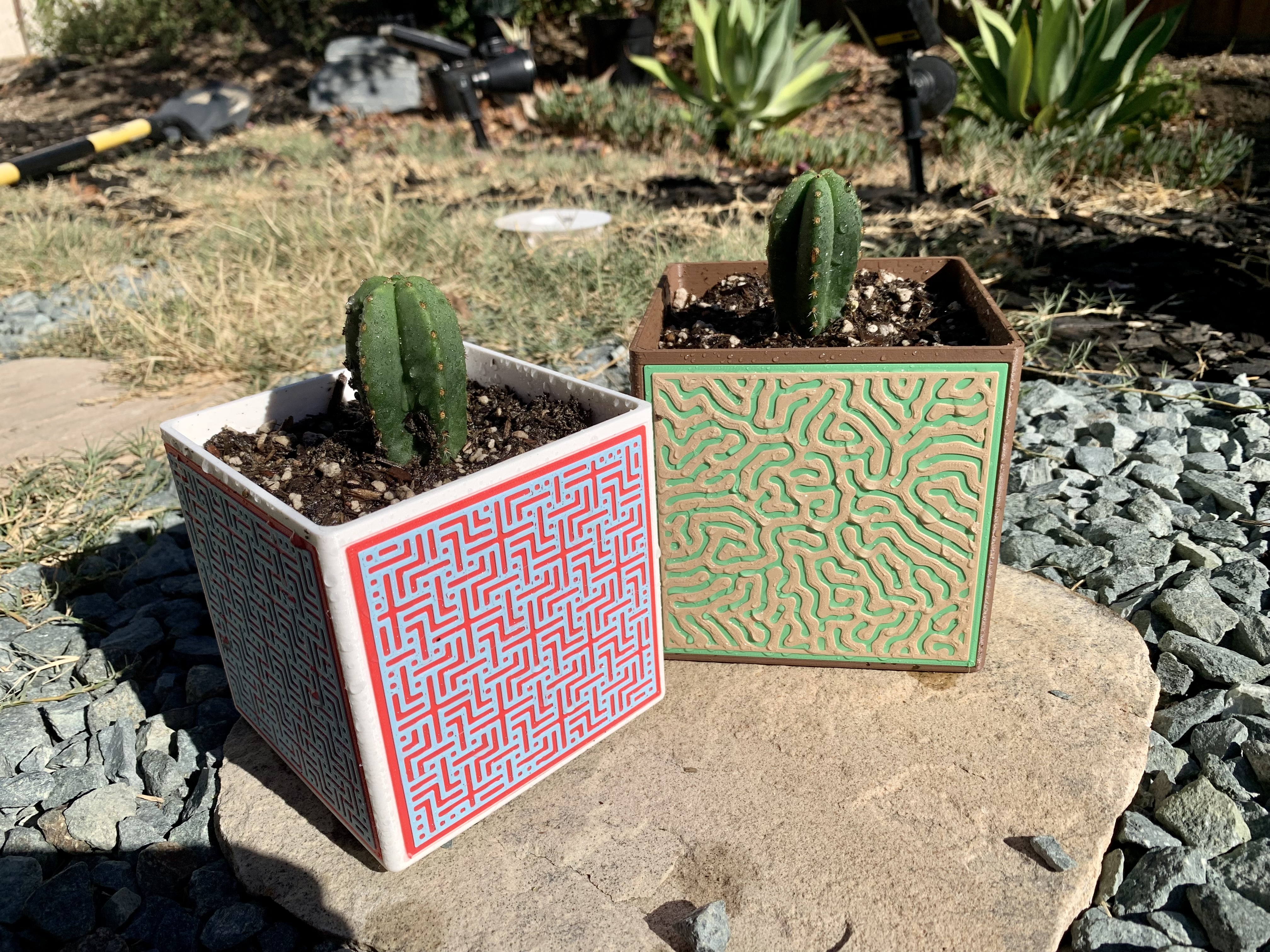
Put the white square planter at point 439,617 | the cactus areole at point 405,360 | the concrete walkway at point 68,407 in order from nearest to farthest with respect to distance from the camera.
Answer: the white square planter at point 439,617, the cactus areole at point 405,360, the concrete walkway at point 68,407

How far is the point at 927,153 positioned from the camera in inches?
235

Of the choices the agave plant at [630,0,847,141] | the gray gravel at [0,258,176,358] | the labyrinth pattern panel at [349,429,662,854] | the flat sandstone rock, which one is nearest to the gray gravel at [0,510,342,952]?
the flat sandstone rock

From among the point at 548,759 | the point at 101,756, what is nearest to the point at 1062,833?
the point at 548,759

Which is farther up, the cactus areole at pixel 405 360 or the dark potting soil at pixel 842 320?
the cactus areole at pixel 405 360

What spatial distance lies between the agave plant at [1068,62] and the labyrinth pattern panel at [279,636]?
4.91 m

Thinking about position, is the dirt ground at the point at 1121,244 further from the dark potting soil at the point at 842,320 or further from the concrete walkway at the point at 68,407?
the concrete walkway at the point at 68,407

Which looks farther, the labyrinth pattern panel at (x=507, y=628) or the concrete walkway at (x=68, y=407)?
the concrete walkway at (x=68, y=407)

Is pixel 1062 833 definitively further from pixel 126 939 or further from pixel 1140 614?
pixel 126 939

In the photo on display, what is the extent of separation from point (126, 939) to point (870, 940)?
1138mm

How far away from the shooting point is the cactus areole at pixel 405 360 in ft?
4.67

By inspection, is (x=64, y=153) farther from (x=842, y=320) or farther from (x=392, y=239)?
(x=842, y=320)

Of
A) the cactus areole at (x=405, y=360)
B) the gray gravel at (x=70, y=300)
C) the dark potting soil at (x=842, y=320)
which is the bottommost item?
the gray gravel at (x=70, y=300)

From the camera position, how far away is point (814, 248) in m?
1.64

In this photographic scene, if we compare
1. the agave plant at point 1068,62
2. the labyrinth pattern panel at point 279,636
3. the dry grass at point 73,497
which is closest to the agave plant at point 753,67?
the agave plant at point 1068,62
